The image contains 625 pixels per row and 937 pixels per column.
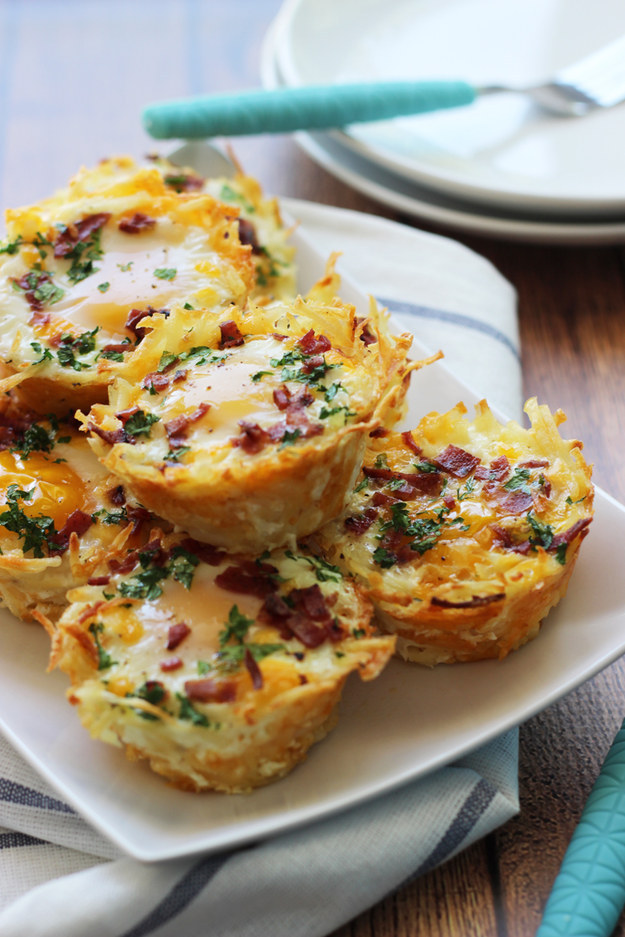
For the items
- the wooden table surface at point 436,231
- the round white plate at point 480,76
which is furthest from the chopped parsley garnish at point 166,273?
Result: the round white plate at point 480,76

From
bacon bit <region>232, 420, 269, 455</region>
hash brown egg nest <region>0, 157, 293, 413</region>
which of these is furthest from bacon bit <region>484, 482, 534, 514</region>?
hash brown egg nest <region>0, 157, 293, 413</region>

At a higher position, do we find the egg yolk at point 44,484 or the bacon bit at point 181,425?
the bacon bit at point 181,425

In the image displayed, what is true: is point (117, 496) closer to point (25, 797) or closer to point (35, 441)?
point (35, 441)

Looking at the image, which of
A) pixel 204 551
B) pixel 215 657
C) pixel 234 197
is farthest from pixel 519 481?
pixel 234 197

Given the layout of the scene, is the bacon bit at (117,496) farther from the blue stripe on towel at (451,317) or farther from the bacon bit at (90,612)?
the blue stripe on towel at (451,317)

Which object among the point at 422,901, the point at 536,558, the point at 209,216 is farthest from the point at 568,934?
the point at 209,216

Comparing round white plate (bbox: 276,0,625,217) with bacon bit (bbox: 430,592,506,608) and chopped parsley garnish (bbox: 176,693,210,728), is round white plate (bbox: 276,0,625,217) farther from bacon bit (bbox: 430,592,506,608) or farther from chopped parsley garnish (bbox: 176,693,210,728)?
chopped parsley garnish (bbox: 176,693,210,728)
